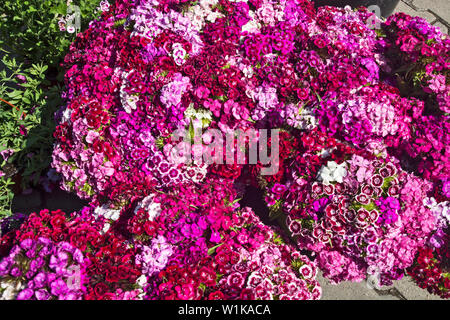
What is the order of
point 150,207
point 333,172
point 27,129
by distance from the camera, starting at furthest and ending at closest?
point 27,129
point 333,172
point 150,207

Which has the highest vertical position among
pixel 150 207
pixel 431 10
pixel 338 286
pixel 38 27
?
pixel 431 10

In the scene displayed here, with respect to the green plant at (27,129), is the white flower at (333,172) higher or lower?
higher

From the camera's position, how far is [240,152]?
8.97 feet

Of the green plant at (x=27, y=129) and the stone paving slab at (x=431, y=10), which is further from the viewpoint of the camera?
the stone paving slab at (x=431, y=10)

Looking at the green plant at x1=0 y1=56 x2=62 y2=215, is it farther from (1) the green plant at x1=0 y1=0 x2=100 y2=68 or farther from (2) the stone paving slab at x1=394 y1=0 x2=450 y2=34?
(2) the stone paving slab at x1=394 y1=0 x2=450 y2=34

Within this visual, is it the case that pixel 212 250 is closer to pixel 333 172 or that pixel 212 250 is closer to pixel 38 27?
pixel 333 172

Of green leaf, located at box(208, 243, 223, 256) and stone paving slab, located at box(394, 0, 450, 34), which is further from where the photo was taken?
stone paving slab, located at box(394, 0, 450, 34)

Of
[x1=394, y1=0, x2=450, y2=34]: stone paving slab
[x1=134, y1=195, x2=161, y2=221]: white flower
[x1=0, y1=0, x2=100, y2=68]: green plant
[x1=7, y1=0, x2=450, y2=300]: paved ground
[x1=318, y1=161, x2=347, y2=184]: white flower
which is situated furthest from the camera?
[x1=394, y1=0, x2=450, y2=34]: stone paving slab

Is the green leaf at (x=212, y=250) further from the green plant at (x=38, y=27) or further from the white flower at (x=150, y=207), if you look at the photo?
the green plant at (x=38, y=27)

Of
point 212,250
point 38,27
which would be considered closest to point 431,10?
point 212,250

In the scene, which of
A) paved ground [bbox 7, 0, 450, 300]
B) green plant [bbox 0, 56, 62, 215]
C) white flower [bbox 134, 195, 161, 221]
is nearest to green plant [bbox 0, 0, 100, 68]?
green plant [bbox 0, 56, 62, 215]

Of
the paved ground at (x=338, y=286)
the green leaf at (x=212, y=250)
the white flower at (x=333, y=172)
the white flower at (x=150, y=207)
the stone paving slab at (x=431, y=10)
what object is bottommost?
the paved ground at (x=338, y=286)

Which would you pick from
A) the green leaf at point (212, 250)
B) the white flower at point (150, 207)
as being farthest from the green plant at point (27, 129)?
the green leaf at point (212, 250)

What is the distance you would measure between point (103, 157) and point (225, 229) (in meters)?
1.17
